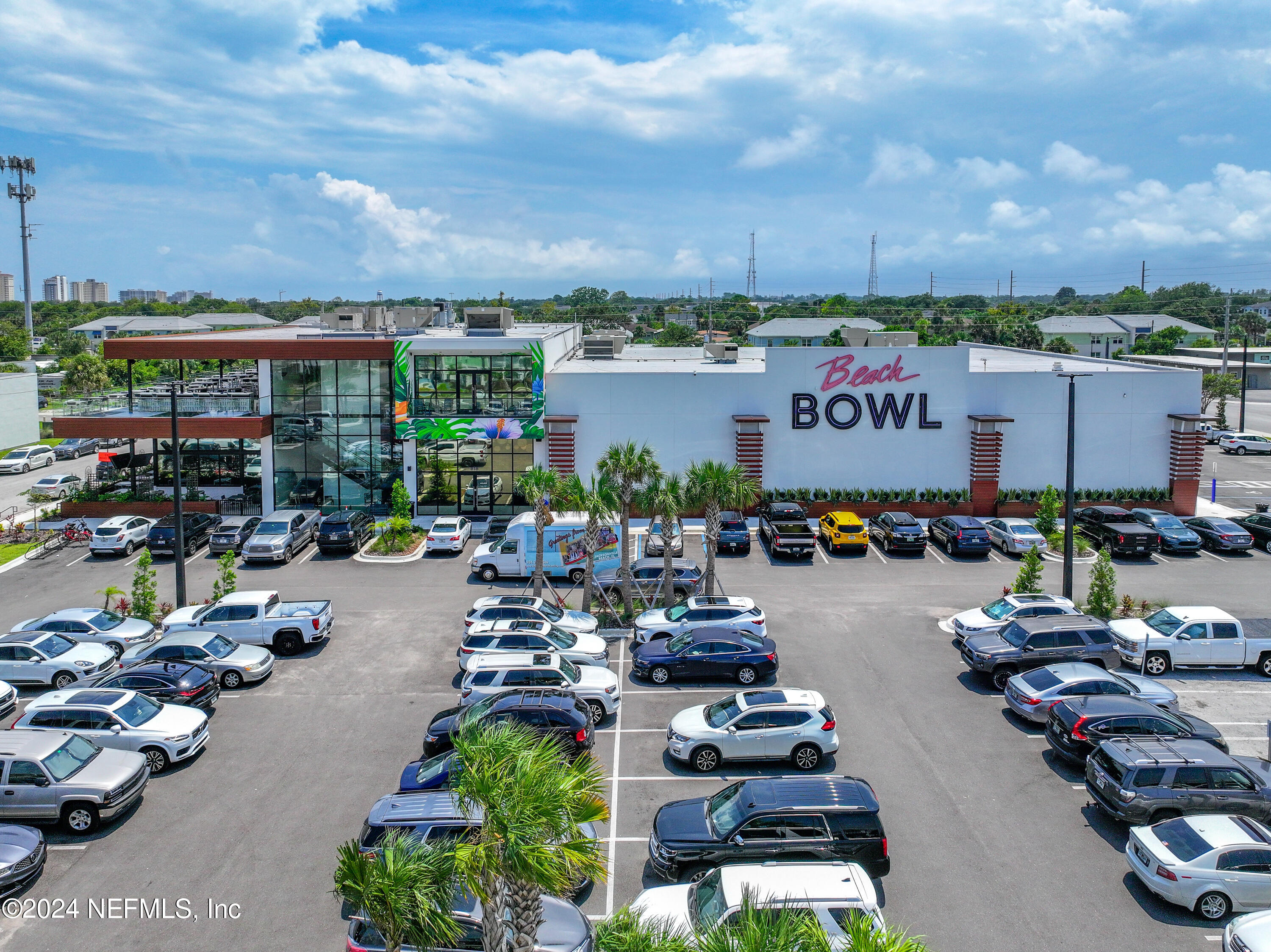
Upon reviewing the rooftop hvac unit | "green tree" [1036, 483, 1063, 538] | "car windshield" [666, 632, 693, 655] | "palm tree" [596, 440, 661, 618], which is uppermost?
the rooftop hvac unit

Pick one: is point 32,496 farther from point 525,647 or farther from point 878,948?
point 878,948

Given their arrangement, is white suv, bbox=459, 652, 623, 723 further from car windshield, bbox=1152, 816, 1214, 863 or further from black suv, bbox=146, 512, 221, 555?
black suv, bbox=146, 512, 221, 555

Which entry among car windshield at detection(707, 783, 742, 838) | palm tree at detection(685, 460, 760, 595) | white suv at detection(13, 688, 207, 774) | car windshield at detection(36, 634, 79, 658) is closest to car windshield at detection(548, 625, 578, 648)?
palm tree at detection(685, 460, 760, 595)

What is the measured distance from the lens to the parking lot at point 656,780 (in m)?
13.6

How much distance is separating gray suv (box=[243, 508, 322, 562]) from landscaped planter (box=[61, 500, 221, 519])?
12.5 ft

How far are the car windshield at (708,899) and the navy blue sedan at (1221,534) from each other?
2896 cm

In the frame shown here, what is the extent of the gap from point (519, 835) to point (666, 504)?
17.9 metres

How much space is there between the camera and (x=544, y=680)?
20.3 metres

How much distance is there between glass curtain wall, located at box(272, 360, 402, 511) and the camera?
39312mm

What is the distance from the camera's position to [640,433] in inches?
1529

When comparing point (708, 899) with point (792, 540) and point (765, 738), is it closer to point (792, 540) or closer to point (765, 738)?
point (765, 738)

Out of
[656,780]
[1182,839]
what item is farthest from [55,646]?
[1182,839]

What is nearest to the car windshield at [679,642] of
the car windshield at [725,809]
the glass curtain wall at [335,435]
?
the car windshield at [725,809]

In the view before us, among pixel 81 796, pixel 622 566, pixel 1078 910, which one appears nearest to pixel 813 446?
pixel 622 566
